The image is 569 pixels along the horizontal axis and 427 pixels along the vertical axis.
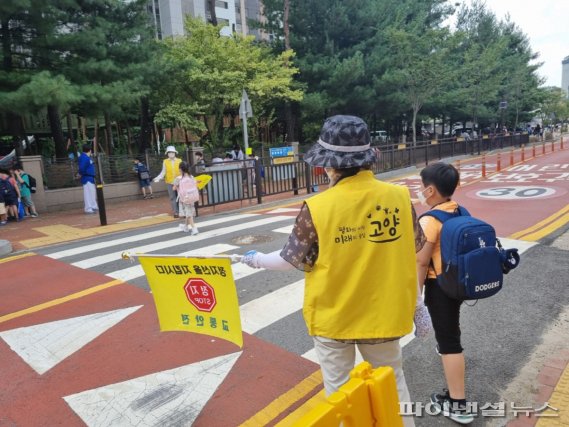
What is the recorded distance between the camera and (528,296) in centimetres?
498

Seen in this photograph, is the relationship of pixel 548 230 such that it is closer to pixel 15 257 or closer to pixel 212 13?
pixel 15 257

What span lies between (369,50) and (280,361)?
2301 cm

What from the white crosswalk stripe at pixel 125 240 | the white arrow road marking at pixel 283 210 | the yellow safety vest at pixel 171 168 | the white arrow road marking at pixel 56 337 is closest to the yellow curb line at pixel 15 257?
the white crosswalk stripe at pixel 125 240

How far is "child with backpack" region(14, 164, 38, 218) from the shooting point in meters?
12.9

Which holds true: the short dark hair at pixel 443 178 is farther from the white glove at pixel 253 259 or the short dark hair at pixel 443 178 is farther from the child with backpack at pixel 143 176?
the child with backpack at pixel 143 176

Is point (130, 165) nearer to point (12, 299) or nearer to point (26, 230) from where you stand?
point (26, 230)

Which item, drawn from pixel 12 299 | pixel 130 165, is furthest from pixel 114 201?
pixel 12 299

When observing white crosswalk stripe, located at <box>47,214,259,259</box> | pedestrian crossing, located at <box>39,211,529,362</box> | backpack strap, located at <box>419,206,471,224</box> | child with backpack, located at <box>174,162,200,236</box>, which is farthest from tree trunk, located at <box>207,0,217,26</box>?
backpack strap, located at <box>419,206,471,224</box>

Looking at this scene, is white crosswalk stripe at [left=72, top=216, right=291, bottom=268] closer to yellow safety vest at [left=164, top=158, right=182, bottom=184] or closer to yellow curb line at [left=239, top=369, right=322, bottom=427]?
yellow safety vest at [left=164, top=158, right=182, bottom=184]

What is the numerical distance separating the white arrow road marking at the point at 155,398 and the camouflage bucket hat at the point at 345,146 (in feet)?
6.86

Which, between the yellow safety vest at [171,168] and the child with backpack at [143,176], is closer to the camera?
the yellow safety vest at [171,168]

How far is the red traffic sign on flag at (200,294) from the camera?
9.14ft

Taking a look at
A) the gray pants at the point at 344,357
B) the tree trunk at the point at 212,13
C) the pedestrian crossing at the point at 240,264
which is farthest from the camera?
the tree trunk at the point at 212,13

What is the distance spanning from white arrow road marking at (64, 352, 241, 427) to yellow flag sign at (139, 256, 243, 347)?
58cm
